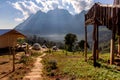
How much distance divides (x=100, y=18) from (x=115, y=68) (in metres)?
5.42

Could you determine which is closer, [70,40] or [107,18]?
[107,18]

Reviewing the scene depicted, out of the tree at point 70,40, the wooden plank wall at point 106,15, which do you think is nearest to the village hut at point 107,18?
the wooden plank wall at point 106,15

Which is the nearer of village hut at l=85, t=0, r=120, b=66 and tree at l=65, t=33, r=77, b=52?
village hut at l=85, t=0, r=120, b=66

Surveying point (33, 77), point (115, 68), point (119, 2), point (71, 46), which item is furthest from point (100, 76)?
point (71, 46)

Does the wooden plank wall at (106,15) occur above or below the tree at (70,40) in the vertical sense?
above

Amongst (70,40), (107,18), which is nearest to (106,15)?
(107,18)

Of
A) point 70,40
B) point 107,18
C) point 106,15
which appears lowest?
point 70,40

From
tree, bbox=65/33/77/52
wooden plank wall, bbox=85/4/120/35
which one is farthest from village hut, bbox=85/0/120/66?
tree, bbox=65/33/77/52

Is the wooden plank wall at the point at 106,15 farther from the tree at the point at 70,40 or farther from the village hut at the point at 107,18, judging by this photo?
the tree at the point at 70,40

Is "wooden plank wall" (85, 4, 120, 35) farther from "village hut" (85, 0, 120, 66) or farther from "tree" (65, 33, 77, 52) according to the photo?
"tree" (65, 33, 77, 52)

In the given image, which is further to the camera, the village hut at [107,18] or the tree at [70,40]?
the tree at [70,40]

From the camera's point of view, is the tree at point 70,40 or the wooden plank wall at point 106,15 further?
the tree at point 70,40

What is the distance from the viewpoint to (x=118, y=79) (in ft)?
53.9

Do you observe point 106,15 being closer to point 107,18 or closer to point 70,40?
point 107,18
